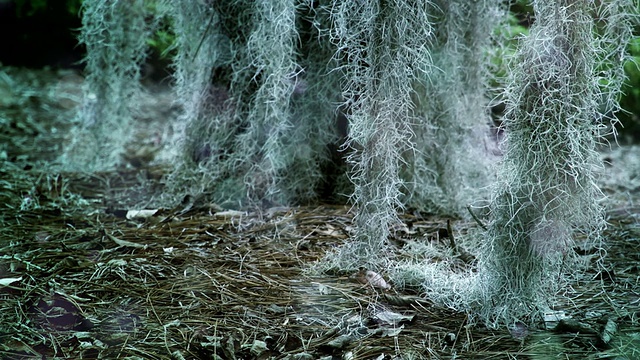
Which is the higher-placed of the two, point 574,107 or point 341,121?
point 574,107

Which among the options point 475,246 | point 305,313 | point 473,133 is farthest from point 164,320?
point 473,133

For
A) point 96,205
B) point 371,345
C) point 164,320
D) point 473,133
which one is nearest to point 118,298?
point 164,320

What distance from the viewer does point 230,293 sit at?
2.09 meters

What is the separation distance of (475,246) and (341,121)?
89cm

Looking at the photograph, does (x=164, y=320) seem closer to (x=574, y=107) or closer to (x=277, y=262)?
(x=277, y=262)

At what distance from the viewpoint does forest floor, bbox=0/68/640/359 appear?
5.81 ft

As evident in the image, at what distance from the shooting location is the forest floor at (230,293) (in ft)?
5.81

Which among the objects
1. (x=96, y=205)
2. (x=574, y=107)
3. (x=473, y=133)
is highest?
(x=574, y=107)

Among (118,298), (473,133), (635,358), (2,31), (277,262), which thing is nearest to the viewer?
(635,358)

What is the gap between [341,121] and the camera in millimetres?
2965

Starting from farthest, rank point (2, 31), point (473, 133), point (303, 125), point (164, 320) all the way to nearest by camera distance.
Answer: point (2, 31) → point (473, 133) → point (303, 125) → point (164, 320)

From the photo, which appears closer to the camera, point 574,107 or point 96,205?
point 574,107

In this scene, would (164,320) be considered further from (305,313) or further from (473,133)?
(473,133)

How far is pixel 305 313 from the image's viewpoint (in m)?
1.98
